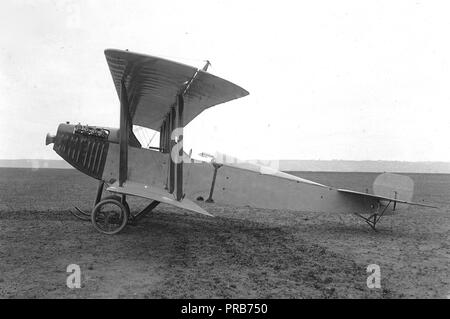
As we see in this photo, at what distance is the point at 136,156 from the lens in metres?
7.55

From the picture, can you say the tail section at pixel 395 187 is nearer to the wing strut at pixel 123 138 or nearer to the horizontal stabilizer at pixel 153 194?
the horizontal stabilizer at pixel 153 194

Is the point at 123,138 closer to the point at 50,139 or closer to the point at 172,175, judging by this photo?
the point at 172,175

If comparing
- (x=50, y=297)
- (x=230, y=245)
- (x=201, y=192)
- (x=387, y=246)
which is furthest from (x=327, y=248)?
(x=50, y=297)

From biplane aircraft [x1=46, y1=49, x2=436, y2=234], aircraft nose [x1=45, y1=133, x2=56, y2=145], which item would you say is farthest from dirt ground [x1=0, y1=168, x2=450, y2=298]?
aircraft nose [x1=45, y1=133, x2=56, y2=145]

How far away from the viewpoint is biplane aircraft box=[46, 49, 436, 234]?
6.71 meters

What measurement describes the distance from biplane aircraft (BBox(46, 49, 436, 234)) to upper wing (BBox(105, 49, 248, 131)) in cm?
3

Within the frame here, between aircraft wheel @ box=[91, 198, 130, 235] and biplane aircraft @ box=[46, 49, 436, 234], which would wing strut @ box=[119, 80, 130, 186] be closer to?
biplane aircraft @ box=[46, 49, 436, 234]

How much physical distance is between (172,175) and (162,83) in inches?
69.4

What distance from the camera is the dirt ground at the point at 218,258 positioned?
4367 millimetres

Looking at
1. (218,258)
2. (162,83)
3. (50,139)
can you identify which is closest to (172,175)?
(162,83)

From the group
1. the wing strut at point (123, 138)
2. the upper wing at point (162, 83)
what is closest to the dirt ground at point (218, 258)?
the wing strut at point (123, 138)

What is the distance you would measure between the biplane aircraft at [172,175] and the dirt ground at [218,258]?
2.14 ft
